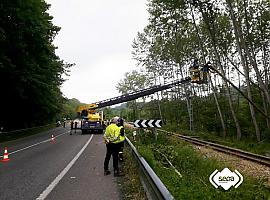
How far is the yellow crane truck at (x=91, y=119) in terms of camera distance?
34.1 metres

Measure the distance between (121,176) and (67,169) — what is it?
2171mm

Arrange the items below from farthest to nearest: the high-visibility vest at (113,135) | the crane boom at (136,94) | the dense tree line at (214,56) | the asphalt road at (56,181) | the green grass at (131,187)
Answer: the crane boom at (136,94), the dense tree line at (214,56), the high-visibility vest at (113,135), the asphalt road at (56,181), the green grass at (131,187)

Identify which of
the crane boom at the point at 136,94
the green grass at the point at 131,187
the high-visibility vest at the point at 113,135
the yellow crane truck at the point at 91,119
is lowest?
the green grass at the point at 131,187

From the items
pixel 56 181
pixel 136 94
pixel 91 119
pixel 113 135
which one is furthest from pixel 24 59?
pixel 56 181

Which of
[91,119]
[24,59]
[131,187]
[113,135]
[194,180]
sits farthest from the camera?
[91,119]

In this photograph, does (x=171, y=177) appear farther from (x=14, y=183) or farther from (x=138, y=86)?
(x=138, y=86)

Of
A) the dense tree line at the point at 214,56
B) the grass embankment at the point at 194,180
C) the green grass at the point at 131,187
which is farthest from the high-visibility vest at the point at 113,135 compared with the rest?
the dense tree line at the point at 214,56

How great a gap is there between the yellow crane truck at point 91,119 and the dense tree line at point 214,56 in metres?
9.48

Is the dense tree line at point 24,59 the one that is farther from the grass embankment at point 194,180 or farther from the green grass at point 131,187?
the green grass at point 131,187

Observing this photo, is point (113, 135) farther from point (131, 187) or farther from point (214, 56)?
point (214, 56)

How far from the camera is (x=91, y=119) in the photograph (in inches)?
1344

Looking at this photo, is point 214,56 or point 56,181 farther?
point 214,56

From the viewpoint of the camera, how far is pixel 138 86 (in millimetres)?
74688

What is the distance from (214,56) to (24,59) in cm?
2198
